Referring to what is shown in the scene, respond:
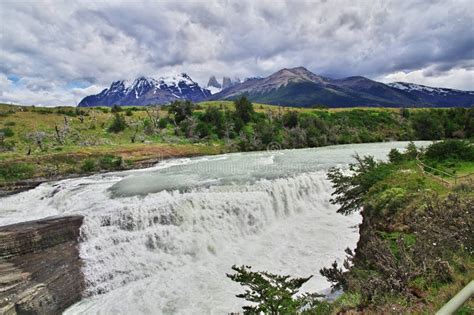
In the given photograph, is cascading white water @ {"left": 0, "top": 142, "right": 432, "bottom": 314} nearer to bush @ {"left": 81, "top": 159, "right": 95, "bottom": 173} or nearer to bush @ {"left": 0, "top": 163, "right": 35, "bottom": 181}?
bush @ {"left": 0, "top": 163, "right": 35, "bottom": 181}

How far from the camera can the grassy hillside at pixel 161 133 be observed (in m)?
39.2

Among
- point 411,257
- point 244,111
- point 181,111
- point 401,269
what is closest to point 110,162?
point 181,111

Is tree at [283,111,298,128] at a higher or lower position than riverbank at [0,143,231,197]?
higher

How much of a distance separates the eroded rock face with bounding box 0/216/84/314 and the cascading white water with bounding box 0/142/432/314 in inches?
24.5

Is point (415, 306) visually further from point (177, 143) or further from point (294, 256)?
point (177, 143)

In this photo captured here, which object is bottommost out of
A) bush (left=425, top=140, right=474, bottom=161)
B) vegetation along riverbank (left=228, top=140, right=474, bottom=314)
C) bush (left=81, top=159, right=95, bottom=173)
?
bush (left=81, top=159, right=95, bottom=173)

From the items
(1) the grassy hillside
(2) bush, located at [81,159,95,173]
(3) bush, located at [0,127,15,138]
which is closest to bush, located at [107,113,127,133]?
(1) the grassy hillside

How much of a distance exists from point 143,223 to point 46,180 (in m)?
19.5

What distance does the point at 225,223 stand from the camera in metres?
21.7

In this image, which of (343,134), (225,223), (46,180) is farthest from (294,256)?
(343,134)

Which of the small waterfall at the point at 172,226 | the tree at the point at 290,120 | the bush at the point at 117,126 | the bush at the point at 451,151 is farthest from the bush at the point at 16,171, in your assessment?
the tree at the point at 290,120

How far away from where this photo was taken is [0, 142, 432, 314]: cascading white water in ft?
49.7

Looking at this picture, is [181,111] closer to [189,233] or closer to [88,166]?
[88,166]

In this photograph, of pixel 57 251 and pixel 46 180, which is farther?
pixel 46 180
